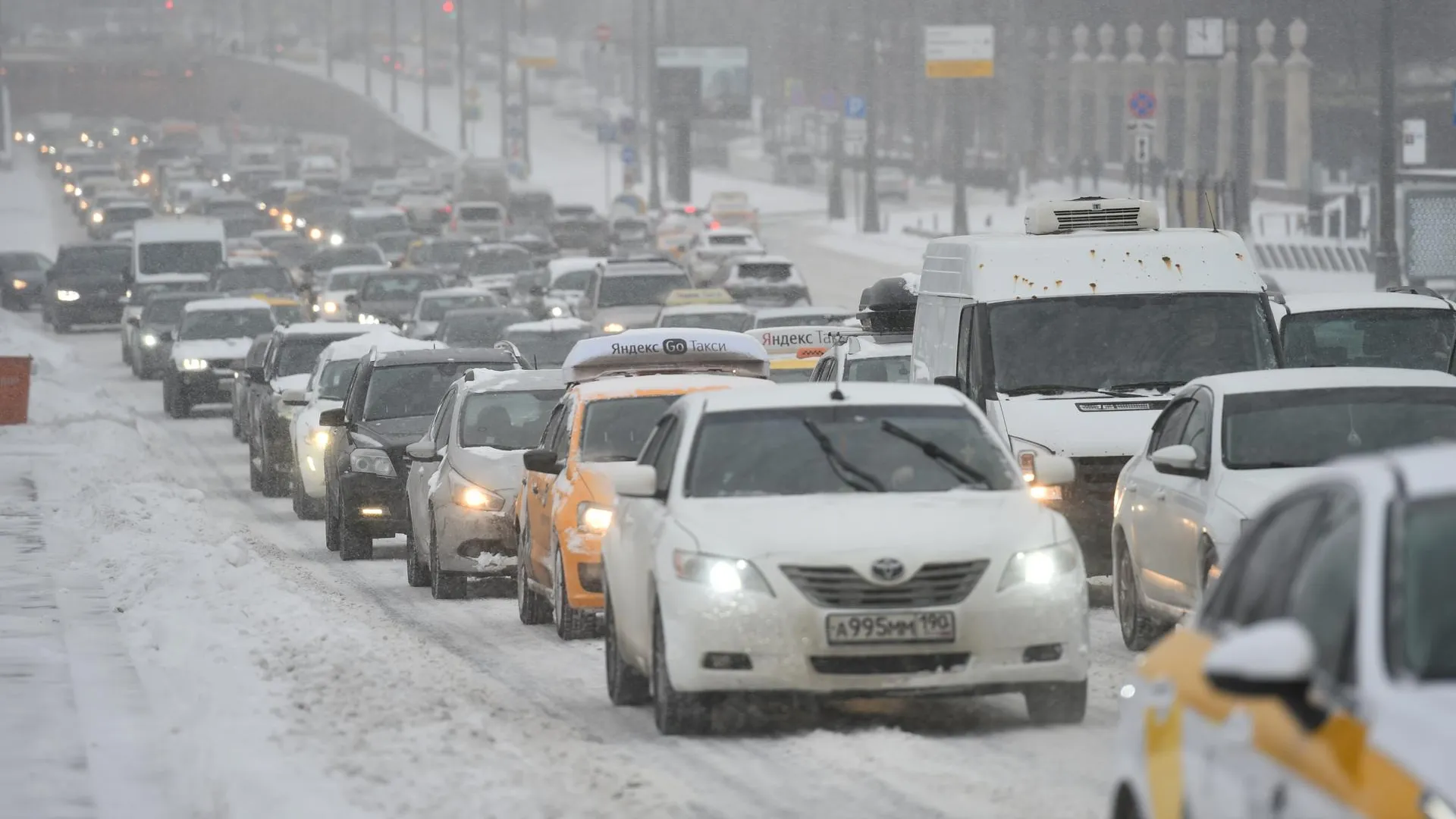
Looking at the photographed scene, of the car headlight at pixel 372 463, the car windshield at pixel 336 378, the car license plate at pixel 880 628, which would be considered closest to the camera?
the car license plate at pixel 880 628

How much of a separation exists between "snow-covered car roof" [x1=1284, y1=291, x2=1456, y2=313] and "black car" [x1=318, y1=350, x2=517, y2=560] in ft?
20.6

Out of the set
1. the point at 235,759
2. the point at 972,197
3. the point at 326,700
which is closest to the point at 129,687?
the point at 326,700

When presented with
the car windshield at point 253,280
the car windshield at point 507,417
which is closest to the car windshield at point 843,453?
the car windshield at point 507,417

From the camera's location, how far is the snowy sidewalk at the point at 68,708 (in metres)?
9.18

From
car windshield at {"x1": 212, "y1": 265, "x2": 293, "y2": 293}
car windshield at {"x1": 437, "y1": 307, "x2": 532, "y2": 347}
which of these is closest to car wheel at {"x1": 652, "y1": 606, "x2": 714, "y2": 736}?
car windshield at {"x1": 437, "y1": 307, "x2": 532, "y2": 347}

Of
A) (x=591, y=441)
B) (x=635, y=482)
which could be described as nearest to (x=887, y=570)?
(x=635, y=482)

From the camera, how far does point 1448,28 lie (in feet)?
286

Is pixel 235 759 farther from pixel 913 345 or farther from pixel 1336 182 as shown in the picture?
pixel 1336 182

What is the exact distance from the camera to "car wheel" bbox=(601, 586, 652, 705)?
11.6 meters

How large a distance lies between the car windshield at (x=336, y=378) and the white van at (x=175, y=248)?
29.0 meters

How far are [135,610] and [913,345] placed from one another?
643cm

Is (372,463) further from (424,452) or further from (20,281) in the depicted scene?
(20,281)

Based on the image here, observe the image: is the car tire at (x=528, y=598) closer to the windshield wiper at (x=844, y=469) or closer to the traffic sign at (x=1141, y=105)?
the windshield wiper at (x=844, y=469)

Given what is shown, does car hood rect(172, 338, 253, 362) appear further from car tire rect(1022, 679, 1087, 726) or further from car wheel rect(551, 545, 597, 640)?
car tire rect(1022, 679, 1087, 726)
